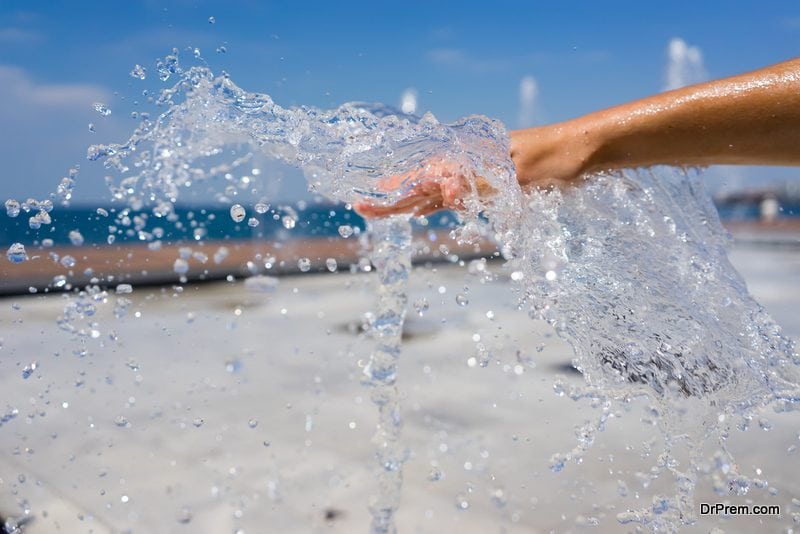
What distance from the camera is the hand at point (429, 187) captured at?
1833 millimetres

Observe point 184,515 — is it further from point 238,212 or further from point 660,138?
point 660,138

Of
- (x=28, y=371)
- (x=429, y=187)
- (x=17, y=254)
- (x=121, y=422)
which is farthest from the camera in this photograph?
(x=121, y=422)

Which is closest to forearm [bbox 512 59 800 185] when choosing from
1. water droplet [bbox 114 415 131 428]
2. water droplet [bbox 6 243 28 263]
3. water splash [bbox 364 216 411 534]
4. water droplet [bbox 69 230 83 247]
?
water splash [bbox 364 216 411 534]

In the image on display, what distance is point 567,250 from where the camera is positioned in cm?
203

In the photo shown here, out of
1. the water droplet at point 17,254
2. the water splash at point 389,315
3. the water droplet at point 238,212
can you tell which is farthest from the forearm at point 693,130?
the water droplet at point 17,254

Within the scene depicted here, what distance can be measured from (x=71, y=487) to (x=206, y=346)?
219 centimetres

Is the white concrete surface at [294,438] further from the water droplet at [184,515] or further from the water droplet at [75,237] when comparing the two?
the water droplet at [75,237]

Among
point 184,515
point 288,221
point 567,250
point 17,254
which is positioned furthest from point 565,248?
point 17,254

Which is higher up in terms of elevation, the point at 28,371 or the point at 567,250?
the point at 567,250

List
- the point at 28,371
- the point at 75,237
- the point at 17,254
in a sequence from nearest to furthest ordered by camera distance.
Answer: the point at 75,237 → the point at 17,254 → the point at 28,371

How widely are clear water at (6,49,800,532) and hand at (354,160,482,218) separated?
4cm

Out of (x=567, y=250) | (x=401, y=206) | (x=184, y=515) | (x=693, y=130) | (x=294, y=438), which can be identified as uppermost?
(x=693, y=130)

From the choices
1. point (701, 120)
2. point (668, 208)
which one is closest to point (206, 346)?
point (668, 208)

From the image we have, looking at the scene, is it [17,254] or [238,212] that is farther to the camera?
[17,254]
